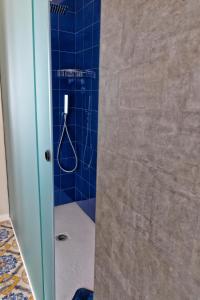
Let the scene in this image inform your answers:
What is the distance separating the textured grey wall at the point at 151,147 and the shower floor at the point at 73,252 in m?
1.11

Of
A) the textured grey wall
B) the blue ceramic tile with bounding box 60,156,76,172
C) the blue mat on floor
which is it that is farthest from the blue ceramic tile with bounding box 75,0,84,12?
the blue mat on floor

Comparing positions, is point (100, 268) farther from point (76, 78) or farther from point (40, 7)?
point (76, 78)

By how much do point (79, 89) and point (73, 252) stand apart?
170cm

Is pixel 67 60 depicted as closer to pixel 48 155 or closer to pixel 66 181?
pixel 66 181

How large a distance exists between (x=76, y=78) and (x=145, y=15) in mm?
2167

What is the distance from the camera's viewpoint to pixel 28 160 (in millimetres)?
1381

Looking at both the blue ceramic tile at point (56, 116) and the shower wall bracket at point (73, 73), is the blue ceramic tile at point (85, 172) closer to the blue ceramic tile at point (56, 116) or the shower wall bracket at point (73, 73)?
the blue ceramic tile at point (56, 116)

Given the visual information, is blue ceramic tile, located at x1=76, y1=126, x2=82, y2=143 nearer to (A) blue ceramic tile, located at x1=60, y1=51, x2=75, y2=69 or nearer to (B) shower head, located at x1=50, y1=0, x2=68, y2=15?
(A) blue ceramic tile, located at x1=60, y1=51, x2=75, y2=69

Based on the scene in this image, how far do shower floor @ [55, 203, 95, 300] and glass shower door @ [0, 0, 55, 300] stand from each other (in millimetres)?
236

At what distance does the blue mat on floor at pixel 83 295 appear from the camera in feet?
4.93

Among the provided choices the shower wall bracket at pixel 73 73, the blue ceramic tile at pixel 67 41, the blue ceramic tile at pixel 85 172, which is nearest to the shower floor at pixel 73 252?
the blue ceramic tile at pixel 85 172

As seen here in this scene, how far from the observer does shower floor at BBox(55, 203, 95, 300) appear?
167 cm

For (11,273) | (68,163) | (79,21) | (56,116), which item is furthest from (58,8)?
(11,273)

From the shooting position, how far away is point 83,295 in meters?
1.53
